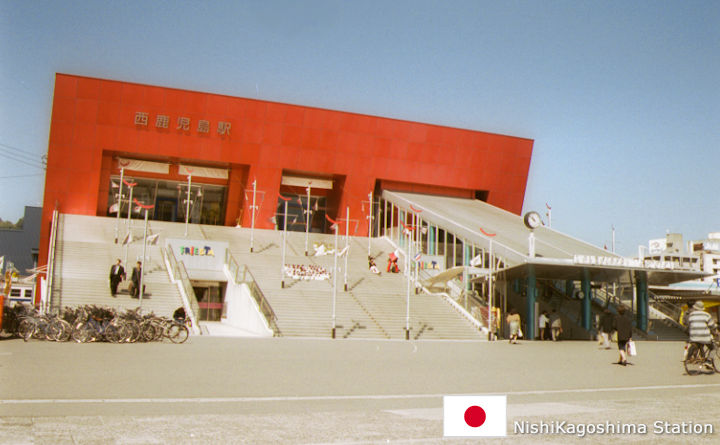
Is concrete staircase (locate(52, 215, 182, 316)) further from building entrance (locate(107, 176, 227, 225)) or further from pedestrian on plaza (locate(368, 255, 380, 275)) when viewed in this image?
pedestrian on plaza (locate(368, 255, 380, 275))

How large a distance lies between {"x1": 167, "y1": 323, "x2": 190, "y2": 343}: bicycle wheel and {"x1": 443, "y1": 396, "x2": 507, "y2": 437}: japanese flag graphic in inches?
670

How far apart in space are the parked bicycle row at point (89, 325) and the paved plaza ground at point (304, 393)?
2.54 ft

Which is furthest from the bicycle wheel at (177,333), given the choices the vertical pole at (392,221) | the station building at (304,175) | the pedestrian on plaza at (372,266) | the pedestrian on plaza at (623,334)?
the vertical pole at (392,221)

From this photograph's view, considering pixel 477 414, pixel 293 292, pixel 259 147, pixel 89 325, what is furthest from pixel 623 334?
pixel 259 147

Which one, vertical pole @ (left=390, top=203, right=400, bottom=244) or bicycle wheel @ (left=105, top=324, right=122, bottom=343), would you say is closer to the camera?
bicycle wheel @ (left=105, top=324, right=122, bottom=343)

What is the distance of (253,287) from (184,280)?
3.05 meters

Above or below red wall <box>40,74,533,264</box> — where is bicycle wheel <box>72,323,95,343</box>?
below

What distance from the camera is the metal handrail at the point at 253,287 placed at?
25.9 m

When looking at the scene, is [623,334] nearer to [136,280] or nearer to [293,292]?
[293,292]

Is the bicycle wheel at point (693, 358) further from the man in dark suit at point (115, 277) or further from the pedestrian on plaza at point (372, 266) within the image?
the pedestrian on plaza at point (372, 266)

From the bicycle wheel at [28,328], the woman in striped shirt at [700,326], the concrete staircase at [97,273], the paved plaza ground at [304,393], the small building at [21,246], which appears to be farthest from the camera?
the small building at [21,246]

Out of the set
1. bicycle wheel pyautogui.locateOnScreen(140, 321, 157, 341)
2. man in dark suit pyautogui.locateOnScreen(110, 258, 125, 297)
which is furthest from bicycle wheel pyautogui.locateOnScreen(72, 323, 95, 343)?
man in dark suit pyautogui.locateOnScreen(110, 258, 125, 297)

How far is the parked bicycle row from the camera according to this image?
1864 cm

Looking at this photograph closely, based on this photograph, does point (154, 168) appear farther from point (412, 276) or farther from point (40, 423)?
point (40, 423)
